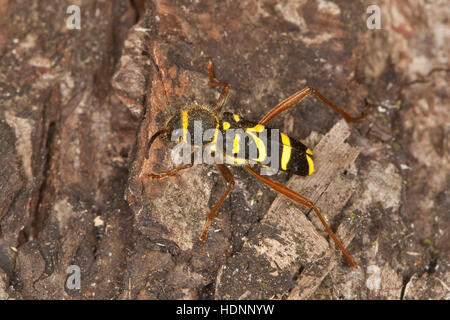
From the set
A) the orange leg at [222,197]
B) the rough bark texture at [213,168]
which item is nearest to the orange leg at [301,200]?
the rough bark texture at [213,168]

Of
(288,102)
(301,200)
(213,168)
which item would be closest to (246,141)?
(213,168)

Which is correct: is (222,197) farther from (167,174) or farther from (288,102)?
(288,102)

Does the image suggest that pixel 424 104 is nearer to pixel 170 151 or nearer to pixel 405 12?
pixel 405 12

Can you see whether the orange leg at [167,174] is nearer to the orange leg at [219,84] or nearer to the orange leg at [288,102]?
the orange leg at [219,84]

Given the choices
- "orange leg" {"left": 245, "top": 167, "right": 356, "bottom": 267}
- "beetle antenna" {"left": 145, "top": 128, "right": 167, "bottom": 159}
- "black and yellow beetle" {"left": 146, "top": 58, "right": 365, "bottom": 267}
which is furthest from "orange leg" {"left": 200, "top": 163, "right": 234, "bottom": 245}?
"beetle antenna" {"left": 145, "top": 128, "right": 167, "bottom": 159}

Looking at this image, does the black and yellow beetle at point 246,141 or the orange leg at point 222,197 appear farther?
the black and yellow beetle at point 246,141

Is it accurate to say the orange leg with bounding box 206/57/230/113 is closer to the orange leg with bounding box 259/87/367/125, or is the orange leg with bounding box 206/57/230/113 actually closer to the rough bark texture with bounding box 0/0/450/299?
the rough bark texture with bounding box 0/0/450/299
